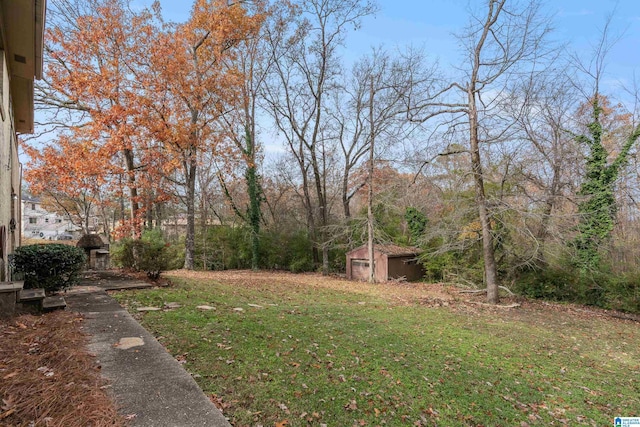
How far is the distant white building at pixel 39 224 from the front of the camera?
38.7m

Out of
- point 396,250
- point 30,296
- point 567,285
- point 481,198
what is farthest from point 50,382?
point 396,250

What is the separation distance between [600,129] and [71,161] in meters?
20.4

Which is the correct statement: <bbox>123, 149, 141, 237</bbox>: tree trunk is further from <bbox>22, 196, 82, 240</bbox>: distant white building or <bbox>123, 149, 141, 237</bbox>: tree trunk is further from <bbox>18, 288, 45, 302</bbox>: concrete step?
<bbox>22, 196, 82, 240</bbox>: distant white building

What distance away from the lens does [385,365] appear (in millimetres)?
4078

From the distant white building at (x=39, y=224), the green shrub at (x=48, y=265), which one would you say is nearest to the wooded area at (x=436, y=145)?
the green shrub at (x=48, y=265)

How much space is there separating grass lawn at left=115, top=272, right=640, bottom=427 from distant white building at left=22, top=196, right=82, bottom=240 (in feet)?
138

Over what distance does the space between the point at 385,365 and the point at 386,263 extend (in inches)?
493

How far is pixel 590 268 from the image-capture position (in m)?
11.4

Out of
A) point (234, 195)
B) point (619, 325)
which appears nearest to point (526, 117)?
point (619, 325)

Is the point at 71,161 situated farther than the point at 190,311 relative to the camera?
Yes

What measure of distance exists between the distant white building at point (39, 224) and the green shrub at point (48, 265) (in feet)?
130

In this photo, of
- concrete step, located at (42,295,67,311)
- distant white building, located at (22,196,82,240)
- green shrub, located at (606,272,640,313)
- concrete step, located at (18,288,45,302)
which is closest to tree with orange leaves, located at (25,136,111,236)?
concrete step, located at (42,295,67,311)

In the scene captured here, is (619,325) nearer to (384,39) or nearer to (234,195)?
(384,39)

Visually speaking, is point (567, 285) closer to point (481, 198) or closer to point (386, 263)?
point (481, 198)
